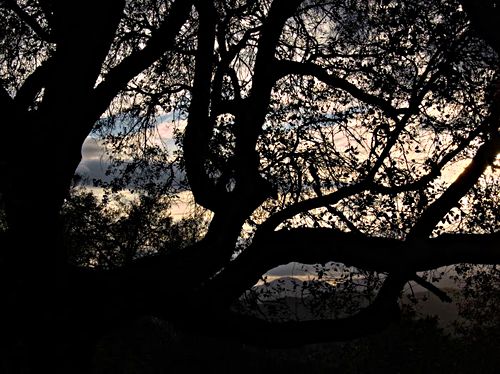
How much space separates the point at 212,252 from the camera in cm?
701

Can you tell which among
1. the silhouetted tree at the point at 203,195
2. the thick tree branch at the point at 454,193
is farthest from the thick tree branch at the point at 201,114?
the thick tree branch at the point at 454,193

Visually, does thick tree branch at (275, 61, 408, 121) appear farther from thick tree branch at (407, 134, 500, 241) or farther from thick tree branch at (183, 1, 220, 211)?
thick tree branch at (407, 134, 500, 241)

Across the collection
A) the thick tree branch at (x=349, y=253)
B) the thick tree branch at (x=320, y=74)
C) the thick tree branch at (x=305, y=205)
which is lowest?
the thick tree branch at (x=349, y=253)

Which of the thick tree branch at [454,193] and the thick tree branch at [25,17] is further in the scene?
the thick tree branch at [25,17]

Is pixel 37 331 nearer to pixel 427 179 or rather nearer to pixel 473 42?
pixel 427 179

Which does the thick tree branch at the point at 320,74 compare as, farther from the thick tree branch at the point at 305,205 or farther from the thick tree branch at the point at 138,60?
the thick tree branch at the point at 138,60

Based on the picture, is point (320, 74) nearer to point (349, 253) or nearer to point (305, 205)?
point (305, 205)

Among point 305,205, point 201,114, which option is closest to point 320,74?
point 201,114

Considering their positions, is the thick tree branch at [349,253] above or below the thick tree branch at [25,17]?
below

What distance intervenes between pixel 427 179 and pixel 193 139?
3.62 m

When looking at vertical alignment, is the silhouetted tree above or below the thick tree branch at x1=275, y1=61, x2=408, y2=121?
below

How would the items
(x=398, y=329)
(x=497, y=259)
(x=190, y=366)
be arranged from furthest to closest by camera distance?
(x=398, y=329), (x=190, y=366), (x=497, y=259)

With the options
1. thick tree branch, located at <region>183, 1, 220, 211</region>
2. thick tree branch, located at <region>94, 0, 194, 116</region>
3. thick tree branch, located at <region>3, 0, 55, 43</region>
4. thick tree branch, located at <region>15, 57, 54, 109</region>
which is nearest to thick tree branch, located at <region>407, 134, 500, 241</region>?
thick tree branch, located at <region>183, 1, 220, 211</region>

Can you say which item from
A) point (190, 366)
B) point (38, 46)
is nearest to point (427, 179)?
point (38, 46)
